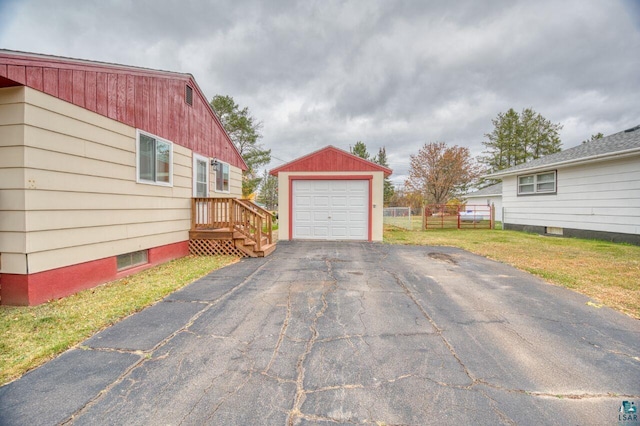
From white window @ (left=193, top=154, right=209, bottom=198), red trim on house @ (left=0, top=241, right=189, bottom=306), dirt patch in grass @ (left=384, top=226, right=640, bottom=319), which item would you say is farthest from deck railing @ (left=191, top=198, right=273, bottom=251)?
dirt patch in grass @ (left=384, top=226, right=640, bottom=319)

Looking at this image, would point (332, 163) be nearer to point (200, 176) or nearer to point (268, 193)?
point (200, 176)

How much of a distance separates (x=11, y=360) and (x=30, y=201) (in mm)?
2211

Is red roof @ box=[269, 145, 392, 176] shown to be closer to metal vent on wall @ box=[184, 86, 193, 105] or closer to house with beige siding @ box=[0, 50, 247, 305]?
metal vent on wall @ box=[184, 86, 193, 105]

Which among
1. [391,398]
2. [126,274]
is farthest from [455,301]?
[126,274]

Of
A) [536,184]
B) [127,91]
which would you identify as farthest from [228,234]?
[536,184]

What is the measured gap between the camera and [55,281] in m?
3.70

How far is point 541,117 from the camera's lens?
29.1 metres

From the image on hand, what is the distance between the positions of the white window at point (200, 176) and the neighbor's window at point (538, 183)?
14.0 m

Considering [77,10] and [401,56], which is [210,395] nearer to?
[77,10]

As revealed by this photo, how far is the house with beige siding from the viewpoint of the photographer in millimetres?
3367

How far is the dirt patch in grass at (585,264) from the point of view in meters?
3.98

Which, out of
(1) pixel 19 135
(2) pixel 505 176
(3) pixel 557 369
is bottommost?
(3) pixel 557 369

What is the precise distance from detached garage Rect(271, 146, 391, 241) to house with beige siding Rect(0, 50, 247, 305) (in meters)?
3.93

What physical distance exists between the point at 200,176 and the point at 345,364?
7067 mm
